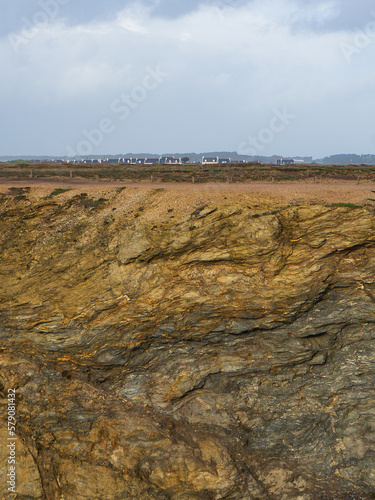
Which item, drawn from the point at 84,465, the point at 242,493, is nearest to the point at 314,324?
the point at 242,493

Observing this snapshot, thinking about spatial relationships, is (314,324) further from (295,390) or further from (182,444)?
(182,444)

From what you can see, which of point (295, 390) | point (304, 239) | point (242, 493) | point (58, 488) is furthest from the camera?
point (304, 239)

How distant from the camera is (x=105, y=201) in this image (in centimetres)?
2819

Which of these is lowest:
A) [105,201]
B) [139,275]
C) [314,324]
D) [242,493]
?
[242,493]

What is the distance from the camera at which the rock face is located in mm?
13305

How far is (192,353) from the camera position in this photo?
699 inches

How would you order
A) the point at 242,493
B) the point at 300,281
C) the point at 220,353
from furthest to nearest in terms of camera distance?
1. the point at 300,281
2. the point at 220,353
3. the point at 242,493

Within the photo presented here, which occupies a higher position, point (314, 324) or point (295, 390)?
point (314, 324)

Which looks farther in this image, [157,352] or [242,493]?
[157,352]

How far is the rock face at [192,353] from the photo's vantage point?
43.7ft

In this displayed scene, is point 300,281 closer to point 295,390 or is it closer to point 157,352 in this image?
point 295,390

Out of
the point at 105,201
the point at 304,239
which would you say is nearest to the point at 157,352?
the point at 304,239

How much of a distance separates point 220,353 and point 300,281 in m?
6.18

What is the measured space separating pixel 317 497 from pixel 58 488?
9.44 m
